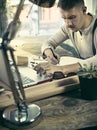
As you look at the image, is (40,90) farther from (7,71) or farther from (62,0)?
(62,0)

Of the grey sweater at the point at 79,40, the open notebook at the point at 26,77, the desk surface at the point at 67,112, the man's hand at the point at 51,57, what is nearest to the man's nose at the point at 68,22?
the grey sweater at the point at 79,40

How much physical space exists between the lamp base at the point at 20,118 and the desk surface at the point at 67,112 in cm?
3

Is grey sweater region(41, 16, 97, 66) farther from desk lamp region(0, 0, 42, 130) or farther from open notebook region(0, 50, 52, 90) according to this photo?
desk lamp region(0, 0, 42, 130)

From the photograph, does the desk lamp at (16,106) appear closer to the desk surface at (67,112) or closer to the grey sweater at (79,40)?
the desk surface at (67,112)

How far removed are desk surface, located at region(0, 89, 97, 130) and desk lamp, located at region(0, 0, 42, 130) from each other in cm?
4

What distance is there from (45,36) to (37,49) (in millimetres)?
146

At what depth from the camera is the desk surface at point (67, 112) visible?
120 cm

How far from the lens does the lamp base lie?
1.21m

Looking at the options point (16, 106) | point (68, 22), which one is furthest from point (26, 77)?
point (68, 22)

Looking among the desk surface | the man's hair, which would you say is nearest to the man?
the man's hair

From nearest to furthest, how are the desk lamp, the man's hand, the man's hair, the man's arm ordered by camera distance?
the desk lamp < the man's hair < the man's hand < the man's arm

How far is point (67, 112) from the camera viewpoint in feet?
4.26

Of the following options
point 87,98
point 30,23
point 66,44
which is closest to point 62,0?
point 30,23

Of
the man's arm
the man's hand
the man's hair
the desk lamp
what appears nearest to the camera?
the desk lamp
